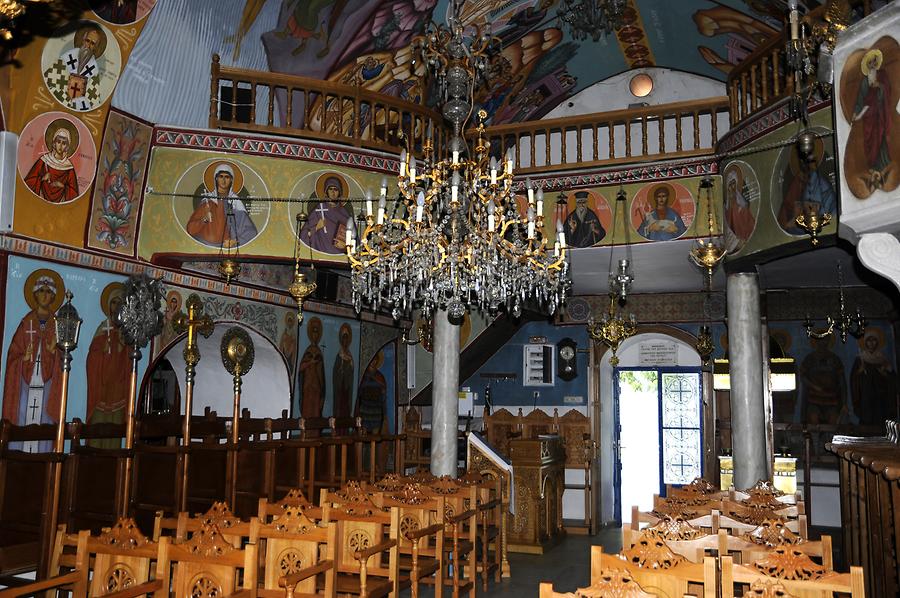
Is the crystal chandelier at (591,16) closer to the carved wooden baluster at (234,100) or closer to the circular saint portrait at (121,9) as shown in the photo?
the carved wooden baluster at (234,100)

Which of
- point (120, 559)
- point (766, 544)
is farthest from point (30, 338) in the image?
point (766, 544)

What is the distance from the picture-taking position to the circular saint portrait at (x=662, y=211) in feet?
Answer: 31.4

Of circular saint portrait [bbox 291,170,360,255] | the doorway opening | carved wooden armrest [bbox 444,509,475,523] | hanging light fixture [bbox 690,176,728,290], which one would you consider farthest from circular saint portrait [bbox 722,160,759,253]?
the doorway opening

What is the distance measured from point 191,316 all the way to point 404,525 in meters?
3.68

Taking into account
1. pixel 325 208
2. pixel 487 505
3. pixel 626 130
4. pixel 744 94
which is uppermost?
pixel 744 94

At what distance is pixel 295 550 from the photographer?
4707 mm

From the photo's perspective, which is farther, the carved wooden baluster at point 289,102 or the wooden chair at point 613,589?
the carved wooden baluster at point 289,102

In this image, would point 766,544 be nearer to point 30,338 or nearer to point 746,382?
point 746,382

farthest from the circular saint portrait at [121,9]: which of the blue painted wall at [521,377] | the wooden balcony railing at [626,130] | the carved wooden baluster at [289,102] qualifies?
the blue painted wall at [521,377]

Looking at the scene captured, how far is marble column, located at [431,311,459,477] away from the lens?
10.0 m

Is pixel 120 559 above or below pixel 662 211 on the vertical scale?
below

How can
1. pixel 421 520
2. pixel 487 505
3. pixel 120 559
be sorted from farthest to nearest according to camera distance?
pixel 487 505, pixel 421 520, pixel 120 559

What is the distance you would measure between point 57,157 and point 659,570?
22.3 ft

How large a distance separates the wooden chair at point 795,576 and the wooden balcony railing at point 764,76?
17.4 ft
